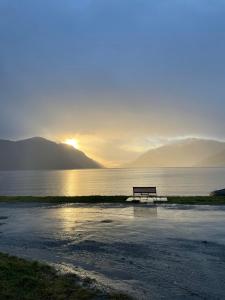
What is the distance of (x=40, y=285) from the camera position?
31.6ft

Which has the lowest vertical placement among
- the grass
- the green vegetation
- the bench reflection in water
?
the green vegetation

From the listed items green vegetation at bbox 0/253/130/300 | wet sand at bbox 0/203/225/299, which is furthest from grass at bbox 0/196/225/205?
green vegetation at bbox 0/253/130/300

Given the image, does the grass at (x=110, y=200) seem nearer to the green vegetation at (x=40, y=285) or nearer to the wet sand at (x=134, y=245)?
the wet sand at (x=134, y=245)

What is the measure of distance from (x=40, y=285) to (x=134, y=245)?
5565 millimetres

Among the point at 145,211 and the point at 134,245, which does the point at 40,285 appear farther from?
the point at 145,211

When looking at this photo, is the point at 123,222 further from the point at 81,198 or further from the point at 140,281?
the point at 81,198

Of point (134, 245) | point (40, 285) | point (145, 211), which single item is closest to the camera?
point (40, 285)

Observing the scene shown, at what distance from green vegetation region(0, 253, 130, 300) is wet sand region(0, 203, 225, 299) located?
0.66 meters

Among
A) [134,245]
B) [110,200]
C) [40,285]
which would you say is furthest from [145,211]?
[40,285]

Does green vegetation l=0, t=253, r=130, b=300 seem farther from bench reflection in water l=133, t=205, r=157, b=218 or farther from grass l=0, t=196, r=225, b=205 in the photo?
grass l=0, t=196, r=225, b=205

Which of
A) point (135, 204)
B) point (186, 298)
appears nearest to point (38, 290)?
point (186, 298)

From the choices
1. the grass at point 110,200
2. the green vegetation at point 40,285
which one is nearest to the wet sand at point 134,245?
the green vegetation at point 40,285

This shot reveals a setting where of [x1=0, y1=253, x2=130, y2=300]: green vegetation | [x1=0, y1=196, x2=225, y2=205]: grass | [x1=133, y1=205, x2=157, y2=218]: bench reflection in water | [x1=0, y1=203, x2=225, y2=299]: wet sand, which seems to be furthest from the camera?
[x1=0, y1=196, x2=225, y2=205]: grass

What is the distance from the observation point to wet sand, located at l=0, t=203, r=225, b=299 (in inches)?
395
